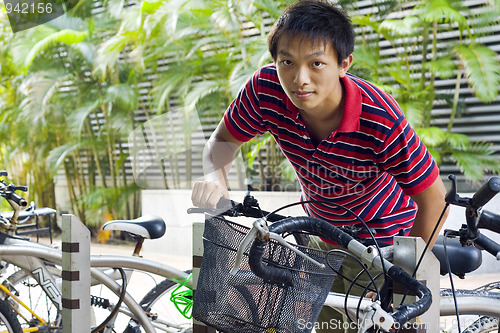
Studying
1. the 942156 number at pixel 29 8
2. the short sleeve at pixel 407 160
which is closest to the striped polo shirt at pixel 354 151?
the short sleeve at pixel 407 160

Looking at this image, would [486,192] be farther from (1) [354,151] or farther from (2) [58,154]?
(2) [58,154]

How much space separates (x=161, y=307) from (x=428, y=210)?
180 cm

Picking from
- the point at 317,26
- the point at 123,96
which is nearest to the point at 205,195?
the point at 317,26

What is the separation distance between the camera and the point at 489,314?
1899 mm

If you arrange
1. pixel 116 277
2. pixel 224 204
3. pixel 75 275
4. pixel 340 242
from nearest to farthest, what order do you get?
pixel 340 242, pixel 224 204, pixel 75 275, pixel 116 277

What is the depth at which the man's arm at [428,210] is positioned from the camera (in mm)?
1671

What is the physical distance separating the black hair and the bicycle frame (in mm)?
1321

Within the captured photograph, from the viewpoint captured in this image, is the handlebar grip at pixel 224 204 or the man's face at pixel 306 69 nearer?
the man's face at pixel 306 69

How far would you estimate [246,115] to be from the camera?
2156 mm

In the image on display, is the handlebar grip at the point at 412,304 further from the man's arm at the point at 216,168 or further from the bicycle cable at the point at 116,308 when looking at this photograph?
the bicycle cable at the point at 116,308

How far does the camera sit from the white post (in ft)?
6.97

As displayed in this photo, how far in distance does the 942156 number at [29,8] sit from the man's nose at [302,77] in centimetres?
631

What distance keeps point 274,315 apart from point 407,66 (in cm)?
653

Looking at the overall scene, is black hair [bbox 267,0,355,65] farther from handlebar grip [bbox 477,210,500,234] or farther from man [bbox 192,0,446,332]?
handlebar grip [bbox 477,210,500,234]
